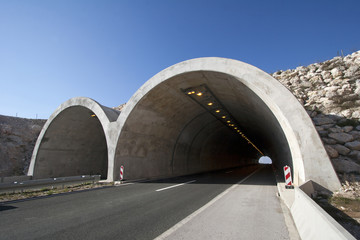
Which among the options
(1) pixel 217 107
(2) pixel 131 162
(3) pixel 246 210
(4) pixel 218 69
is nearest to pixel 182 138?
(1) pixel 217 107

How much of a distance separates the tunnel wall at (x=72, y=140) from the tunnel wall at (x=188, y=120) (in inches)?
107

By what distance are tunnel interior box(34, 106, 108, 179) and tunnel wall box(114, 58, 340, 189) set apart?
5943 mm

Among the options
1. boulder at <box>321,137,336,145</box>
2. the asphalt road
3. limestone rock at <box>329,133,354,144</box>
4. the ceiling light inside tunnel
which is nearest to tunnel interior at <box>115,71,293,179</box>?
the ceiling light inside tunnel

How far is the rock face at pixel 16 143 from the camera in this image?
2003 cm

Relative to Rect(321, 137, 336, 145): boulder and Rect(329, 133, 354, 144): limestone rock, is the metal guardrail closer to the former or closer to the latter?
Rect(321, 137, 336, 145): boulder

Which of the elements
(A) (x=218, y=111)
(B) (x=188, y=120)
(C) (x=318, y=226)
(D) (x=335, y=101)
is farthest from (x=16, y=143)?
(D) (x=335, y=101)

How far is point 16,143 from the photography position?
859 inches

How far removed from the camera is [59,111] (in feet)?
53.1

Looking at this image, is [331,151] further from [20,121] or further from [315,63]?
[20,121]

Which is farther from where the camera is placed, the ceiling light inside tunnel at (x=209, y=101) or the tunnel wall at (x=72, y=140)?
the tunnel wall at (x=72, y=140)

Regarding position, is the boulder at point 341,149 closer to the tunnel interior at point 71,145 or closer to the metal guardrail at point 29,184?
the metal guardrail at point 29,184

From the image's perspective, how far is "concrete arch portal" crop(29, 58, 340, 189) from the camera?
7.60 m

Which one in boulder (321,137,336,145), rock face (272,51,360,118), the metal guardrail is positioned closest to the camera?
the metal guardrail

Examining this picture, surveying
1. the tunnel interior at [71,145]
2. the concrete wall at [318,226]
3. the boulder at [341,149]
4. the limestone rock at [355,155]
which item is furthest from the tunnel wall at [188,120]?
the tunnel interior at [71,145]
